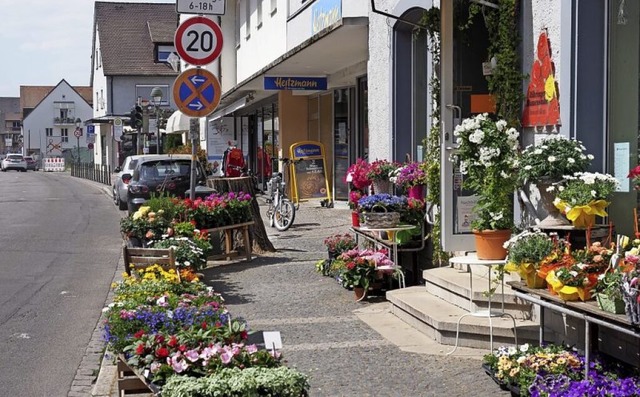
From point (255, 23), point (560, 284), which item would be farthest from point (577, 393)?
point (255, 23)

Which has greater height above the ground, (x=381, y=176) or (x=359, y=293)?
(x=381, y=176)

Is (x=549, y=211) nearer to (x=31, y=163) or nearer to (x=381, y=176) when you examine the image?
(x=381, y=176)

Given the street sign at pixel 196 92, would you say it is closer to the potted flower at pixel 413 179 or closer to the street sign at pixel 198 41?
the street sign at pixel 198 41

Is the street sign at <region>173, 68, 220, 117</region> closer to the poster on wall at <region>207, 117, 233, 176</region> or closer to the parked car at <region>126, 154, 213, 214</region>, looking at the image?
the parked car at <region>126, 154, 213, 214</region>

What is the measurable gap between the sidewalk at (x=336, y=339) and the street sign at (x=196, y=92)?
7.25 feet

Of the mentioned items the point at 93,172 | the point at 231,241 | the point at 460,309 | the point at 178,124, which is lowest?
the point at 460,309

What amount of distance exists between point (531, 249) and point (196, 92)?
5862 millimetres

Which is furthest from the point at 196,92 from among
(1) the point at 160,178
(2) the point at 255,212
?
(1) the point at 160,178

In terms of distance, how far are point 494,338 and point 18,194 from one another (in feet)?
111

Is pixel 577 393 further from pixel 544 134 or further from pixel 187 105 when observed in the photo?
pixel 187 105

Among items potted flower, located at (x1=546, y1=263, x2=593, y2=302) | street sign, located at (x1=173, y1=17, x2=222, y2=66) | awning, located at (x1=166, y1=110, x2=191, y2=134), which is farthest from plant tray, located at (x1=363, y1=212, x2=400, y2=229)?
awning, located at (x1=166, y1=110, x2=191, y2=134)

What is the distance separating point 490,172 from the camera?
7.79m

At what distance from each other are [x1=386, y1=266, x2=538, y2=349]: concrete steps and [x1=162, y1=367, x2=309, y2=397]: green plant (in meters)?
2.88

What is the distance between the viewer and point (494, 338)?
7371 mm
